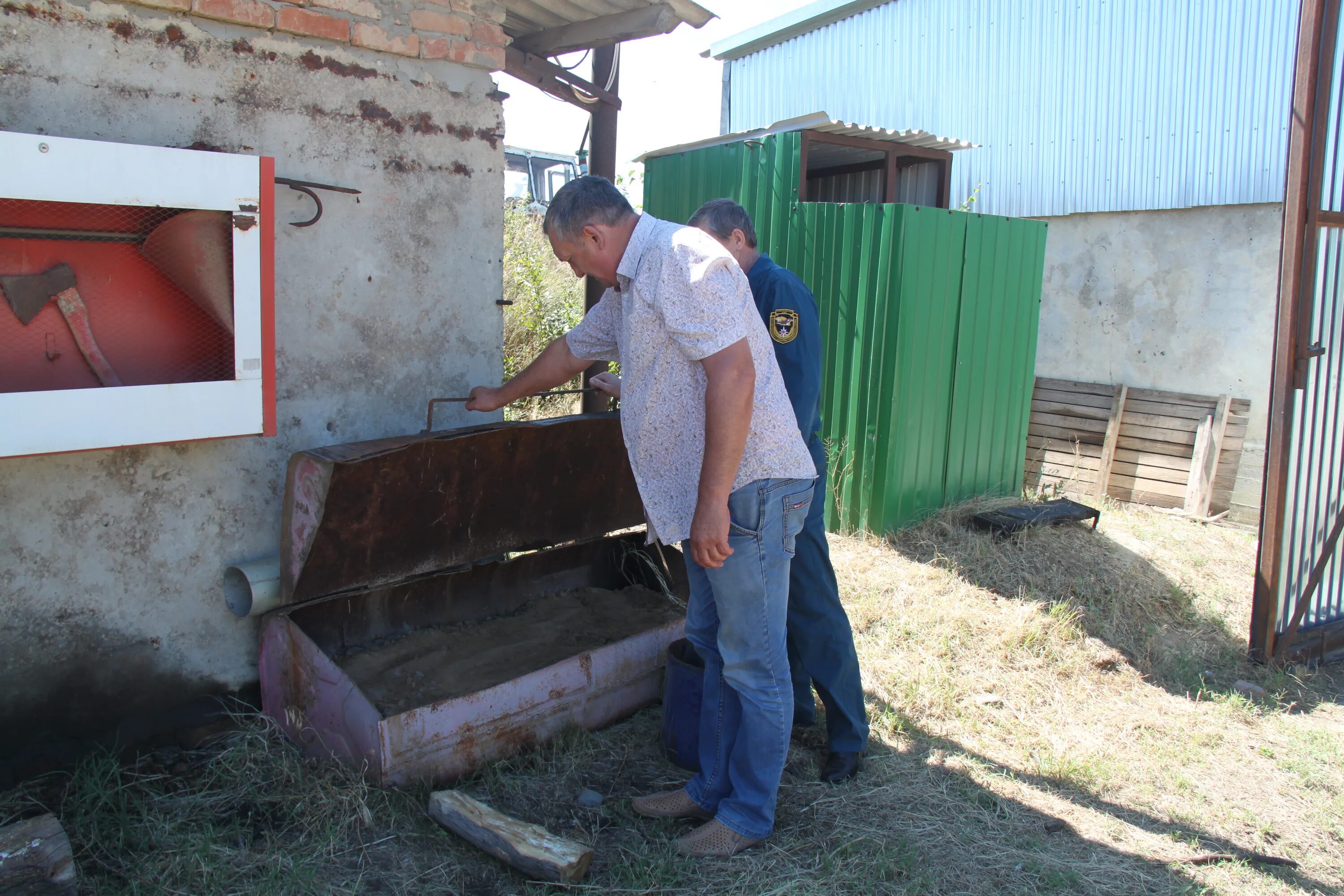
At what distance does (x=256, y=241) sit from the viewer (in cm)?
279

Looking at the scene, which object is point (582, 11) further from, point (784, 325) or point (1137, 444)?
point (1137, 444)

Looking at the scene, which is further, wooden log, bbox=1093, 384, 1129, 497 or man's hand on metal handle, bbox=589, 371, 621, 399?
wooden log, bbox=1093, 384, 1129, 497

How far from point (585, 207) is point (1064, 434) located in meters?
7.93

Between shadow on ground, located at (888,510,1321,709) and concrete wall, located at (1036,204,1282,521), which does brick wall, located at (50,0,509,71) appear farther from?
concrete wall, located at (1036,204,1282,521)

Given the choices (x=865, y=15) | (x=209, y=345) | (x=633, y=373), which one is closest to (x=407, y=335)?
(x=209, y=345)

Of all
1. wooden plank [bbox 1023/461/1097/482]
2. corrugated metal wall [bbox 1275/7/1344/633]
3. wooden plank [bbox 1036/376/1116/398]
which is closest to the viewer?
corrugated metal wall [bbox 1275/7/1344/633]

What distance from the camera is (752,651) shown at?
104 inches

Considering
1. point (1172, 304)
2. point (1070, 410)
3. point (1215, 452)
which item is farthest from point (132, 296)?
point (1172, 304)

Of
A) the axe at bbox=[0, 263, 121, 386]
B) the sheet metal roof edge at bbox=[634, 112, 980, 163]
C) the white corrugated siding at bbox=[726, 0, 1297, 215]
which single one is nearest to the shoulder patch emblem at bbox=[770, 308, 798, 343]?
the axe at bbox=[0, 263, 121, 386]

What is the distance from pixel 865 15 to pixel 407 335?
33.1 feet

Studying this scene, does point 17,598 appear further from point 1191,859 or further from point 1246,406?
point 1246,406

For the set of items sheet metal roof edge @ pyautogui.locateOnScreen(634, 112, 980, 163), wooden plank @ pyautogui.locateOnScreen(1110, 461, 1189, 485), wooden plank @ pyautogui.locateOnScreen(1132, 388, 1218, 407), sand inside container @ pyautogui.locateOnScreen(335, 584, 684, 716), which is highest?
sheet metal roof edge @ pyautogui.locateOnScreen(634, 112, 980, 163)

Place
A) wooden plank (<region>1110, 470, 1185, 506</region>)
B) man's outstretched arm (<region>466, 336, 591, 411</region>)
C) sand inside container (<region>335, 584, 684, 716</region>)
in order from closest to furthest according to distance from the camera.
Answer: man's outstretched arm (<region>466, 336, 591, 411</region>) < sand inside container (<region>335, 584, 684, 716</region>) < wooden plank (<region>1110, 470, 1185, 506</region>)

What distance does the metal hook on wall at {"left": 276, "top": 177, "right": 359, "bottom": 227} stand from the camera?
126 inches
